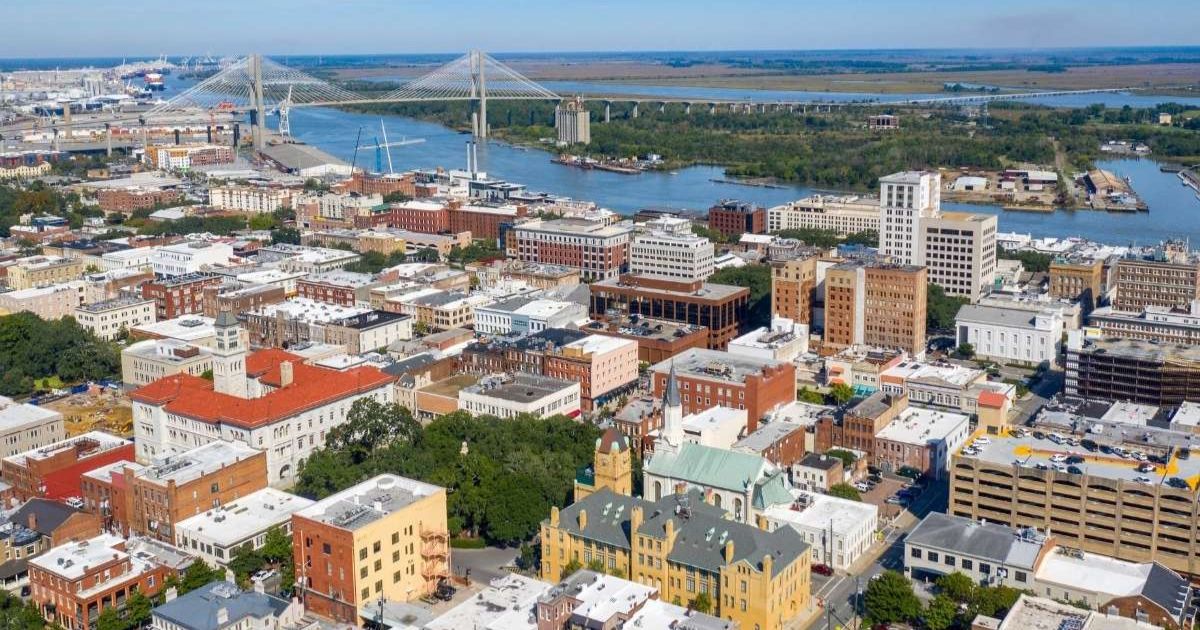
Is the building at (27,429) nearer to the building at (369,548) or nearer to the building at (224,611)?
the building at (369,548)

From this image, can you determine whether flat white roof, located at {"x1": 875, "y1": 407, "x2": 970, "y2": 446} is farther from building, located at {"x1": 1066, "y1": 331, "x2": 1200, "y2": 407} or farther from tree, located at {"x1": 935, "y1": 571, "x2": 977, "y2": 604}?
tree, located at {"x1": 935, "y1": 571, "x2": 977, "y2": 604}

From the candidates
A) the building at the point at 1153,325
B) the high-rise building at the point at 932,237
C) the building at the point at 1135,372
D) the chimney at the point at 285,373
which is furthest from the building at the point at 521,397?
the high-rise building at the point at 932,237

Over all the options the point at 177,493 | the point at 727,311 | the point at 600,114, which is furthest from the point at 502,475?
the point at 600,114

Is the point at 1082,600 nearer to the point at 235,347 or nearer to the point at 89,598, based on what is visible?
the point at 89,598

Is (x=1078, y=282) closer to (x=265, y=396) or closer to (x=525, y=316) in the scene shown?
(x=525, y=316)

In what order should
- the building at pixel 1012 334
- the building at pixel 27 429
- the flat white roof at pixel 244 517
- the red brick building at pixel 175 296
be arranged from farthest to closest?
the red brick building at pixel 175 296
the building at pixel 1012 334
the building at pixel 27 429
the flat white roof at pixel 244 517

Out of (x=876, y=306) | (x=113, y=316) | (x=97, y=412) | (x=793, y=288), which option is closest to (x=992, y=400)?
(x=876, y=306)
